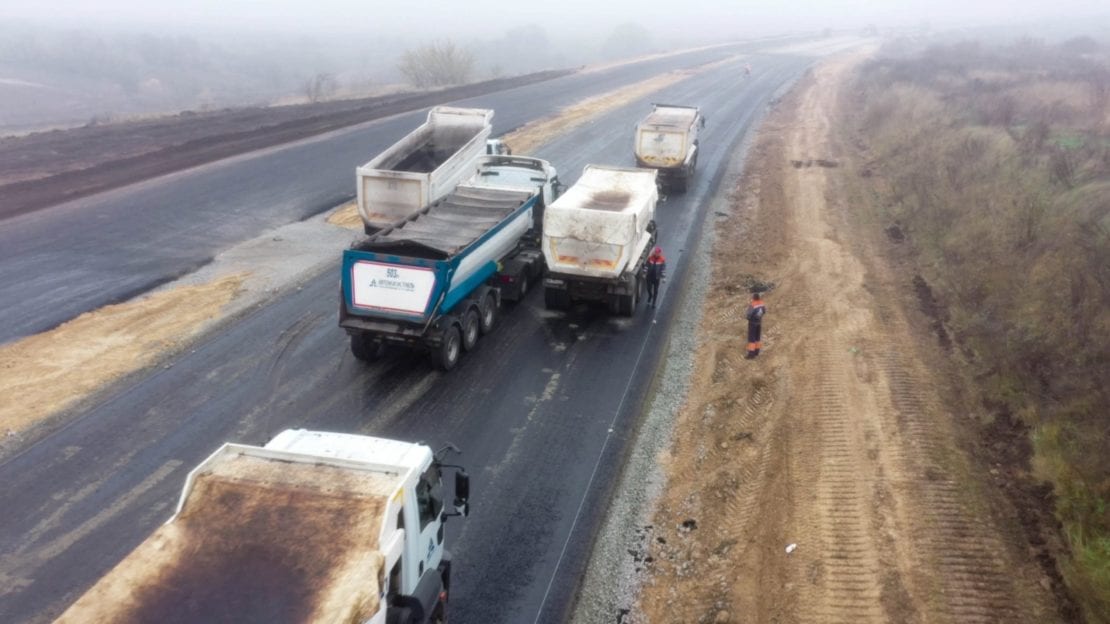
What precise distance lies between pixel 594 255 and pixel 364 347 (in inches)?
206

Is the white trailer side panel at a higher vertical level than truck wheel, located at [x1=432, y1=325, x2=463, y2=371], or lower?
higher

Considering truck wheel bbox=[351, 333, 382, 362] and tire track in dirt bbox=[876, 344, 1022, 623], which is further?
truck wheel bbox=[351, 333, 382, 362]

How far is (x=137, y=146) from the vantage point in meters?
30.4

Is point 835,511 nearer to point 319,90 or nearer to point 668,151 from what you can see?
point 668,151

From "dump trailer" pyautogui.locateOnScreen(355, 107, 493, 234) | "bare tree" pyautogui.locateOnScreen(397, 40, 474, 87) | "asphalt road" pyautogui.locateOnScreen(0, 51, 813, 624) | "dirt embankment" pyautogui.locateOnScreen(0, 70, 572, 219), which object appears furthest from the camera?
"bare tree" pyautogui.locateOnScreen(397, 40, 474, 87)

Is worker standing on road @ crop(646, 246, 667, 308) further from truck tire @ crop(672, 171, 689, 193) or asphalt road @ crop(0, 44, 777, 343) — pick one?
asphalt road @ crop(0, 44, 777, 343)

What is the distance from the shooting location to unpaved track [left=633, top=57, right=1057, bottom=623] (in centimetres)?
871

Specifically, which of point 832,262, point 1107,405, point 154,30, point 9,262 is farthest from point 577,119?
point 154,30

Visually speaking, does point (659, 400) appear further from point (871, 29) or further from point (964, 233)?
point (871, 29)

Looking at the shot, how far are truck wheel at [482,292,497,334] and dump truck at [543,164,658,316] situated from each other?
1338mm

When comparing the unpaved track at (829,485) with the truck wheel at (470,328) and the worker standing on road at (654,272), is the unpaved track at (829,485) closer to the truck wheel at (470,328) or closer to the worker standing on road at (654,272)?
the worker standing on road at (654,272)

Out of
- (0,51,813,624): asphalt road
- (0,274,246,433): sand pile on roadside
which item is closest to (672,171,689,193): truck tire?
(0,51,813,624): asphalt road

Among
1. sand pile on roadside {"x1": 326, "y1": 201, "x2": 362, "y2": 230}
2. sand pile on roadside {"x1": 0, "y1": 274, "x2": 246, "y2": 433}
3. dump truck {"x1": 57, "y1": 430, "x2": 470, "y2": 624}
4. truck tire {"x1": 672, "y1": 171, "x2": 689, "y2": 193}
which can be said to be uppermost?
truck tire {"x1": 672, "y1": 171, "x2": 689, "y2": 193}

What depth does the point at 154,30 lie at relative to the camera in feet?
415
